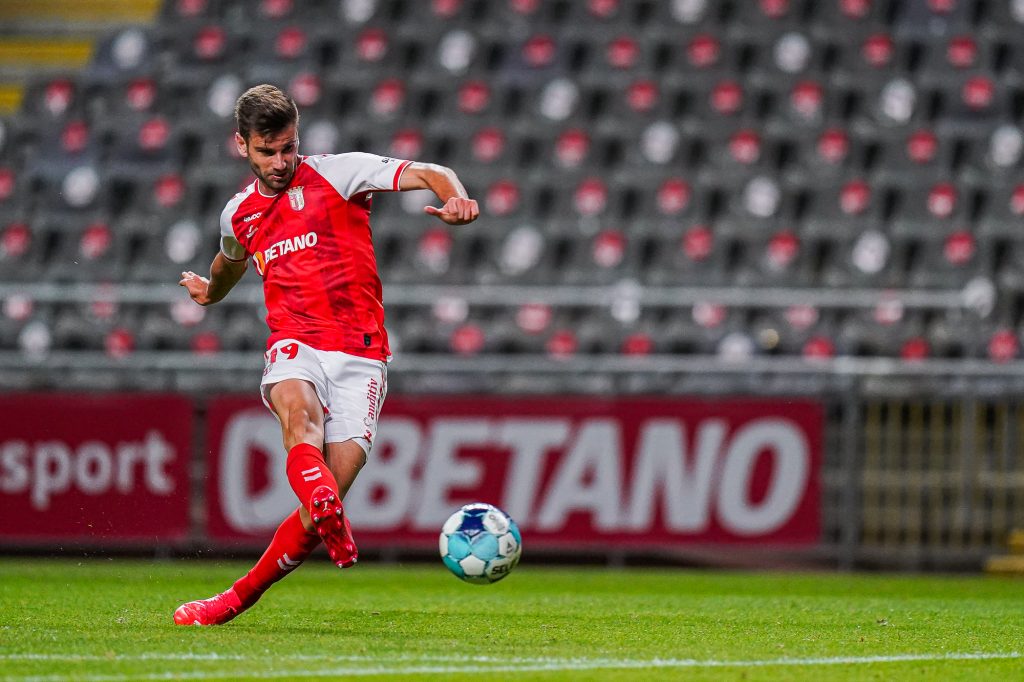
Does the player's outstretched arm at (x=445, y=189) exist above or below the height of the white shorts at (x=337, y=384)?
above

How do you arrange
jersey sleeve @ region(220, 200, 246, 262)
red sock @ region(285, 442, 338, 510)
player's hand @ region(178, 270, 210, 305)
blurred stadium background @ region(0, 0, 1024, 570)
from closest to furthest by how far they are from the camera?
red sock @ region(285, 442, 338, 510) → jersey sleeve @ region(220, 200, 246, 262) → player's hand @ region(178, 270, 210, 305) → blurred stadium background @ region(0, 0, 1024, 570)

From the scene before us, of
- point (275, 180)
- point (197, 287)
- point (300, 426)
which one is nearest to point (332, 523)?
point (300, 426)

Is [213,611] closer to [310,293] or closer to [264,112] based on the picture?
[310,293]

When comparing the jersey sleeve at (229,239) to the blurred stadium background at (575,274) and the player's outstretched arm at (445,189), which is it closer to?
the player's outstretched arm at (445,189)

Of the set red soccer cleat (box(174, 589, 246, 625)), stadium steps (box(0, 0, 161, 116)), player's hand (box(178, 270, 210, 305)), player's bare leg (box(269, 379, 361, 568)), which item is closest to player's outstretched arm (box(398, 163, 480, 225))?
player's bare leg (box(269, 379, 361, 568))

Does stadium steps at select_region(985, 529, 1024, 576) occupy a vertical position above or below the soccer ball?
below

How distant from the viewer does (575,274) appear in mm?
12094

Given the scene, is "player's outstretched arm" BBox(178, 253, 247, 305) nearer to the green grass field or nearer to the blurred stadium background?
the green grass field

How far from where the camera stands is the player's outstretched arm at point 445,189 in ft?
16.8

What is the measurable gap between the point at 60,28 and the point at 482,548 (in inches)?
473

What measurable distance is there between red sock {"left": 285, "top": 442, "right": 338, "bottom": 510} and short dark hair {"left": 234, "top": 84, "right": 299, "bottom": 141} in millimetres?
1065

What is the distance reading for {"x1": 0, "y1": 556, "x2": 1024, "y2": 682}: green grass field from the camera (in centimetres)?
469

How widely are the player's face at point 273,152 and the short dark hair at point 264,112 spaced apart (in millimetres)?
23

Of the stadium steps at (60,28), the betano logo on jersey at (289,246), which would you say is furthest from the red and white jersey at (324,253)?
the stadium steps at (60,28)
